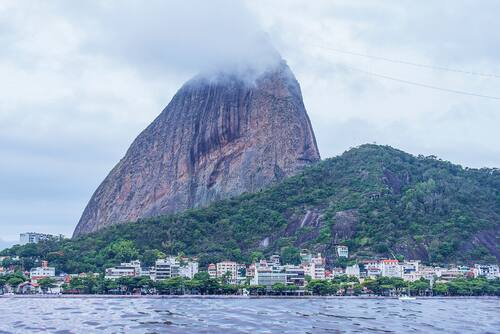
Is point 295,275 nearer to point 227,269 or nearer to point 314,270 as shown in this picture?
point 314,270

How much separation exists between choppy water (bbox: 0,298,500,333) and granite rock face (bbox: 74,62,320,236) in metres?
102

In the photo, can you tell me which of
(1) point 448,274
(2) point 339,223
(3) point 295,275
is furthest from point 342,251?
(1) point 448,274

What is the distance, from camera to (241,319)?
60.3 metres

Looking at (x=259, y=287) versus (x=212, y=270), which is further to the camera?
(x=212, y=270)

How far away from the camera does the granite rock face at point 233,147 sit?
18050 cm

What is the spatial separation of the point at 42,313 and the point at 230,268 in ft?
197

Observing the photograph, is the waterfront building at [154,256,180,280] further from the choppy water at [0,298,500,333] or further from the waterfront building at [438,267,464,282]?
the choppy water at [0,298,500,333]

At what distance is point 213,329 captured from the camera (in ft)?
172

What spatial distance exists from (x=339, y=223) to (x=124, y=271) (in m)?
38.1

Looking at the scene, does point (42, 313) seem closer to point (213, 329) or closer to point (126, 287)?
point (213, 329)

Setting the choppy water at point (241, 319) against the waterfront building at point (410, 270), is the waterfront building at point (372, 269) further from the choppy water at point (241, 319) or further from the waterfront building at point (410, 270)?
the choppy water at point (241, 319)

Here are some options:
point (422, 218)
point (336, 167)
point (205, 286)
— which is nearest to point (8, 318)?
point (205, 286)

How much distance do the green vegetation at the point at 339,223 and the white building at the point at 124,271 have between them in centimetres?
394

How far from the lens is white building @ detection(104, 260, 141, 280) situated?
11869cm
